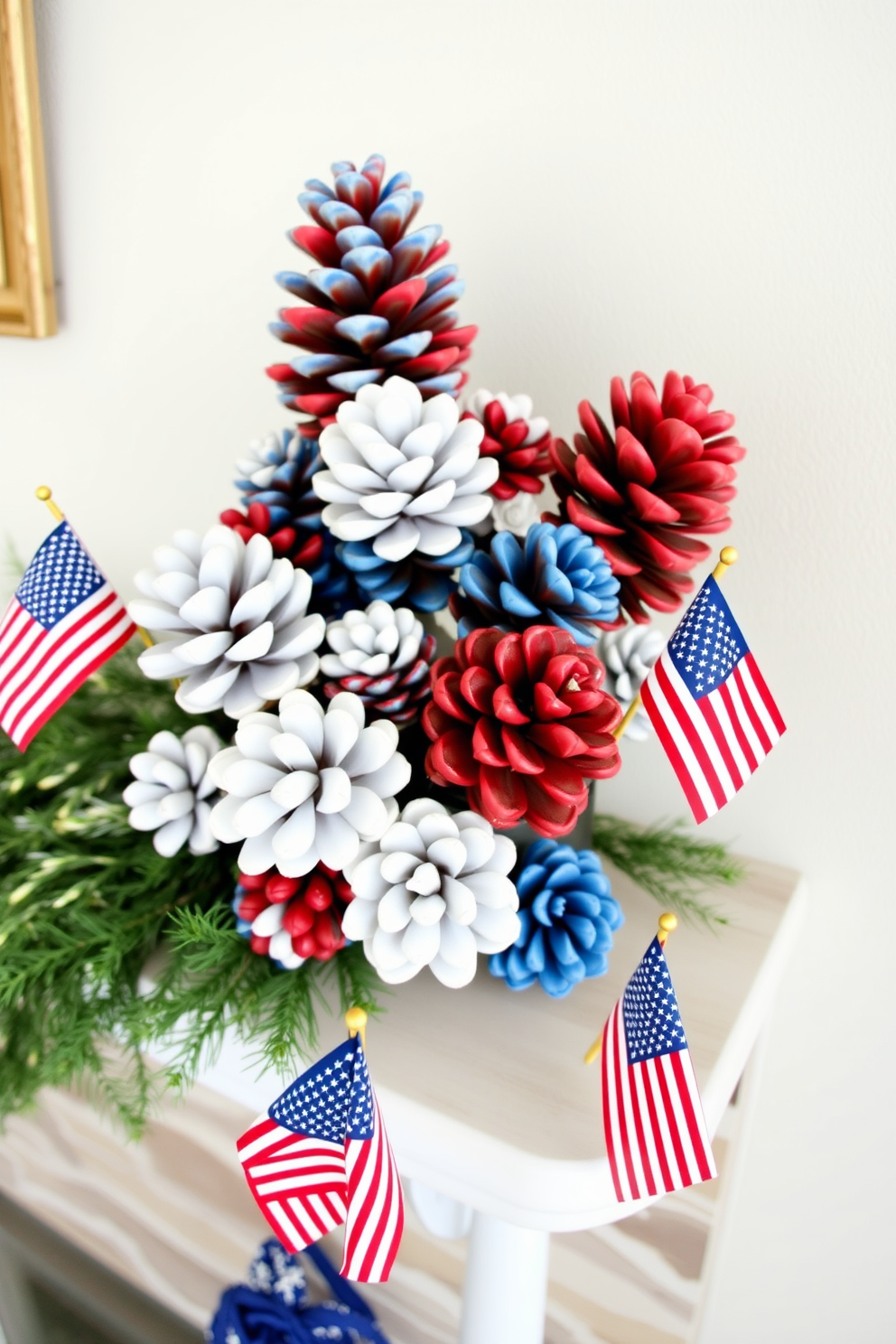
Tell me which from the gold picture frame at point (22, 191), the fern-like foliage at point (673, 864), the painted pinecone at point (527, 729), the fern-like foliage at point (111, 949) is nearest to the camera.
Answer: the painted pinecone at point (527, 729)

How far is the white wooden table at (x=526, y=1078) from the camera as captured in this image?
0.42 metres

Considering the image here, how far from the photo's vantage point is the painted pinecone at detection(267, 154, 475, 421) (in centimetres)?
43

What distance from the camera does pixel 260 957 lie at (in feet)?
1.62

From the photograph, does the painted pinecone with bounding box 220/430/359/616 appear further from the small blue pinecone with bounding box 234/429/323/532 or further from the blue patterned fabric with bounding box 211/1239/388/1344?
the blue patterned fabric with bounding box 211/1239/388/1344

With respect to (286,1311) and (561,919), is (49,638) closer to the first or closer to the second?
(561,919)

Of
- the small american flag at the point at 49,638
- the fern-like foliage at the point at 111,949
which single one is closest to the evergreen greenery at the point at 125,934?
the fern-like foliage at the point at 111,949

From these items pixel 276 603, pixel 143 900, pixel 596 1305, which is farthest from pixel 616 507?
pixel 596 1305

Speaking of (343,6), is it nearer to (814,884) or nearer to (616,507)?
(616,507)

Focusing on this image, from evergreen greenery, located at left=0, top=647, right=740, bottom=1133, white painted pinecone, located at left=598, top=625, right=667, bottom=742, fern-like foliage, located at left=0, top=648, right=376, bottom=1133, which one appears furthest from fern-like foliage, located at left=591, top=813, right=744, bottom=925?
→ fern-like foliage, located at left=0, top=648, right=376, bottom=1133

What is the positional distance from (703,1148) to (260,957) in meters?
0.26

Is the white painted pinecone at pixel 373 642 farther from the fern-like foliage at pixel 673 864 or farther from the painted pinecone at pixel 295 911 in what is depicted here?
the fern-like foliage at pixel 673 864

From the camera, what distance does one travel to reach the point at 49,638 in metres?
0.49

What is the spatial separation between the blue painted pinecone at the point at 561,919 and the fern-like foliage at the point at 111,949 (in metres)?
0.10

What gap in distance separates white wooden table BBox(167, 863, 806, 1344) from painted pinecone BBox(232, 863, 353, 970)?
0.08 m
